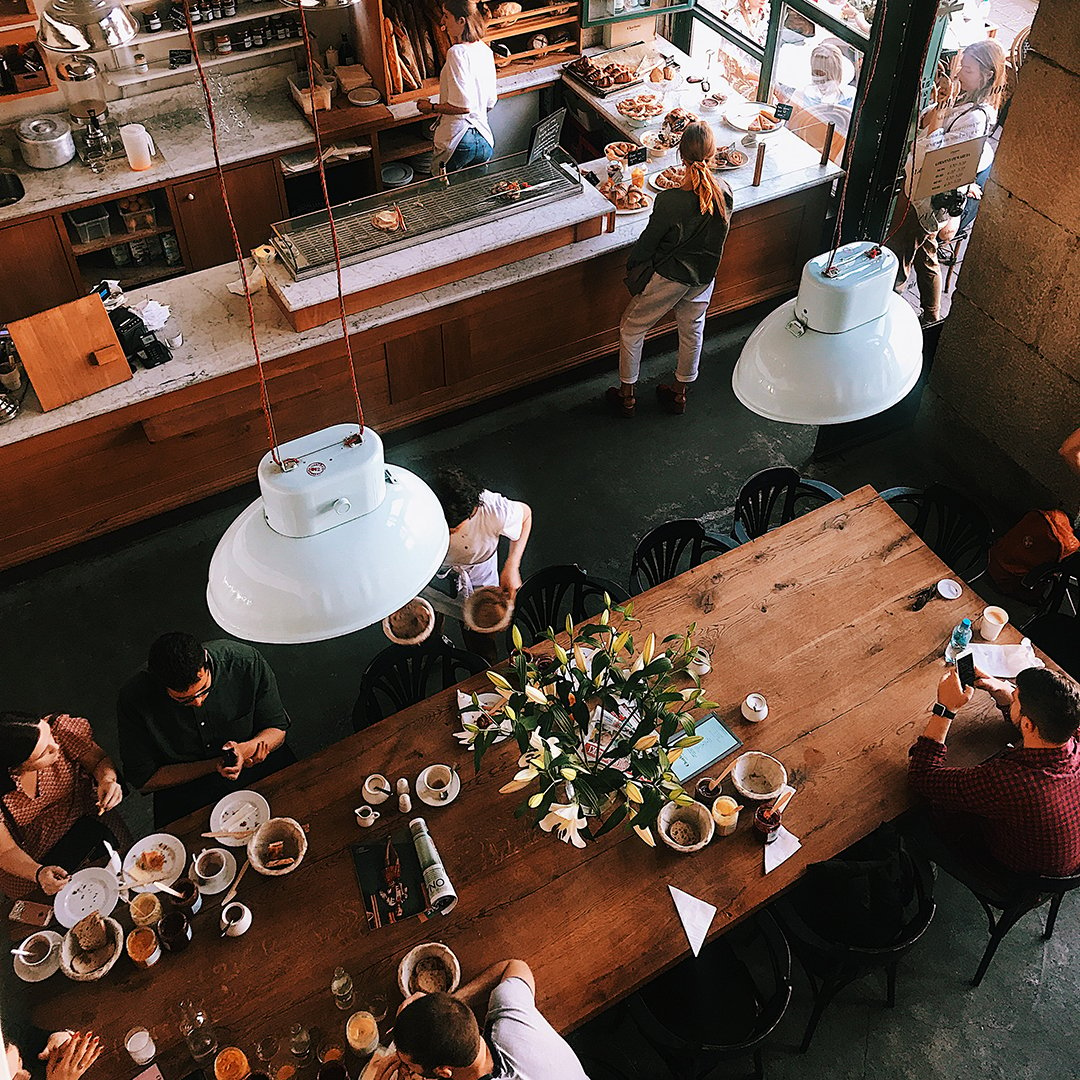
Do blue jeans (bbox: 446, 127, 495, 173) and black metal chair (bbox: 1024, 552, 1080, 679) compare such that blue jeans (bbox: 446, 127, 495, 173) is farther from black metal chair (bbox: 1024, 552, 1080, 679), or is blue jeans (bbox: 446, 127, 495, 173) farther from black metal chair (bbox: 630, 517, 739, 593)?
black metal chair (bbox: 1024, 552, 1080, 679)

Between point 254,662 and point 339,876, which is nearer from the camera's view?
point 339,876

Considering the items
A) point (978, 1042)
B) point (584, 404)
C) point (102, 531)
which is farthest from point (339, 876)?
point (584, 404)

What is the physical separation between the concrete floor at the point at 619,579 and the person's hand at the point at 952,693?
987 millimetres

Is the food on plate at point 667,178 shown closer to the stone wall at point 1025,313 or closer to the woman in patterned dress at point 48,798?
the stone wall at point 1025,313

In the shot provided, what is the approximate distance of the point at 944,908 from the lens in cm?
388

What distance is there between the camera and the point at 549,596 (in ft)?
13.4

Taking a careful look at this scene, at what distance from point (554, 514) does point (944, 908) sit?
2.54 m

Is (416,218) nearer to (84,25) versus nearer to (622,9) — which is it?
(84,25)

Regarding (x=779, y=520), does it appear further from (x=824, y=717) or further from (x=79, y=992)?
(x=79, y=992)

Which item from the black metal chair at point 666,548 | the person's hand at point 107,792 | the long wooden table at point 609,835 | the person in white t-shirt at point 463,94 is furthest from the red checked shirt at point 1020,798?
the person in white t-shirt at point 463,94

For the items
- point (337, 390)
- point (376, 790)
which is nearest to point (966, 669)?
point (376, 790)

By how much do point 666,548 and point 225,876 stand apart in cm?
210

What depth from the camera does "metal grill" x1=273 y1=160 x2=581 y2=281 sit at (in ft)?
16.3

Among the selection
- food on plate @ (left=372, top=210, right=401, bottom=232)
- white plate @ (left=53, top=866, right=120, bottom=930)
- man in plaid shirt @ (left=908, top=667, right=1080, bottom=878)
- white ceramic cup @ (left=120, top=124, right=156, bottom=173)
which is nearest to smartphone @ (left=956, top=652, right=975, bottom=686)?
man in plaid shirt @ (left=908, top=667, right=1080, bottom=878)
